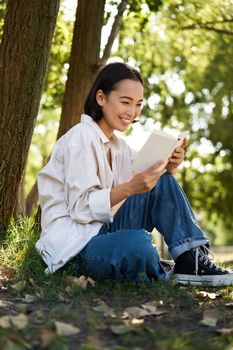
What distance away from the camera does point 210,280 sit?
4.47 m

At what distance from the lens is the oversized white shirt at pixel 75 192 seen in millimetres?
4289

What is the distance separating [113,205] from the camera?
432 cm

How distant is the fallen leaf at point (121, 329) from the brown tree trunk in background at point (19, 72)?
278cm

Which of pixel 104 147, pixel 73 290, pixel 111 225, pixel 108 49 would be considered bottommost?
pixel 73 290

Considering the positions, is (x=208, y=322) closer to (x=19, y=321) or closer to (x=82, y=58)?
(x=19, y=321)

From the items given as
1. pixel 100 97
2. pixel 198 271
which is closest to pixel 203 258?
pixel 198 271

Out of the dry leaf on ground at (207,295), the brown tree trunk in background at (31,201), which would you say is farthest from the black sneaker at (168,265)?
the brown tree trunk in background at (31,201)

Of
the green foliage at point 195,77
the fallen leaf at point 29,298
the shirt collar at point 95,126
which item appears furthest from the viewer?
the green foliage at point 195,77

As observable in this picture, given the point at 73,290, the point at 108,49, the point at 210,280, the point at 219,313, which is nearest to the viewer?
the point at 219,313

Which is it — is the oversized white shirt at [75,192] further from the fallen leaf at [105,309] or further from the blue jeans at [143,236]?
the fallen leaf at [105,309]

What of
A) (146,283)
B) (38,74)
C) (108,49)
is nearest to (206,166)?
(108,49)

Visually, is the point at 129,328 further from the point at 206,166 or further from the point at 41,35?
the point at 206,166

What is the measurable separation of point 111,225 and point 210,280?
0.73 metres

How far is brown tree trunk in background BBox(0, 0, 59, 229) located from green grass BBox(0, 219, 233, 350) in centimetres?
90
